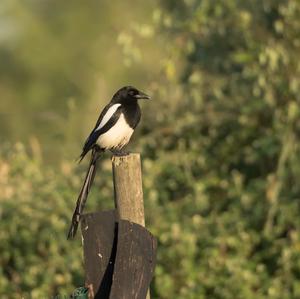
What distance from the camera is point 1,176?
7.60 metres

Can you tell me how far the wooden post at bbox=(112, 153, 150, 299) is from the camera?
3.53 meters

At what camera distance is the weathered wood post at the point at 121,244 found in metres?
3.28

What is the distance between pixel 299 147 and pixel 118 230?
4372 millimetres

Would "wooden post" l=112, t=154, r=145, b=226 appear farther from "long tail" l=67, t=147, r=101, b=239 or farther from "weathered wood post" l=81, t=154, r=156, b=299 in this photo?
"long tail" l=67, t=147, r=101, b=239

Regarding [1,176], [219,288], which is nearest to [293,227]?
[219,288]

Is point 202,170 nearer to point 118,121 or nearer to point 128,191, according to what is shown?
point 118,121

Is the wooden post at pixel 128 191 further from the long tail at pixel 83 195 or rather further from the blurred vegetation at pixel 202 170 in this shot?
the blurred vegetation at pixel 202 170

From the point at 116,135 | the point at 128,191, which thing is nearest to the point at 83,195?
the point at 128,191

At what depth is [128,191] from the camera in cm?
354

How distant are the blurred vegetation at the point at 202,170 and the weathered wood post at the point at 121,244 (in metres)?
3.21

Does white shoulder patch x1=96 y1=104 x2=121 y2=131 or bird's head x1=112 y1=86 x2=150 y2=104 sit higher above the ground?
bird's head x1=112 y1=86 x2=150 y2=104

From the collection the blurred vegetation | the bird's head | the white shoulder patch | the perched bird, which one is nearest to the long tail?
the perched bird

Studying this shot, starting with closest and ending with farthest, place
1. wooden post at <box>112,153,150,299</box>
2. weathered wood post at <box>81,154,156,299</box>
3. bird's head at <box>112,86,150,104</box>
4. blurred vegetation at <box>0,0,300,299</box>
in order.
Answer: weathered wood post at <box>81,154,156,299</box> → wooden post at <box>112,153,150,299</box> → bird's head at <box>112,86,150,104</box> → blurred vegetation at <box>0,0,300,299</box>

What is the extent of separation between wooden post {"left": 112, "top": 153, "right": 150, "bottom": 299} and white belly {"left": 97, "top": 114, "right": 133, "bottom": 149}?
1.72 m
